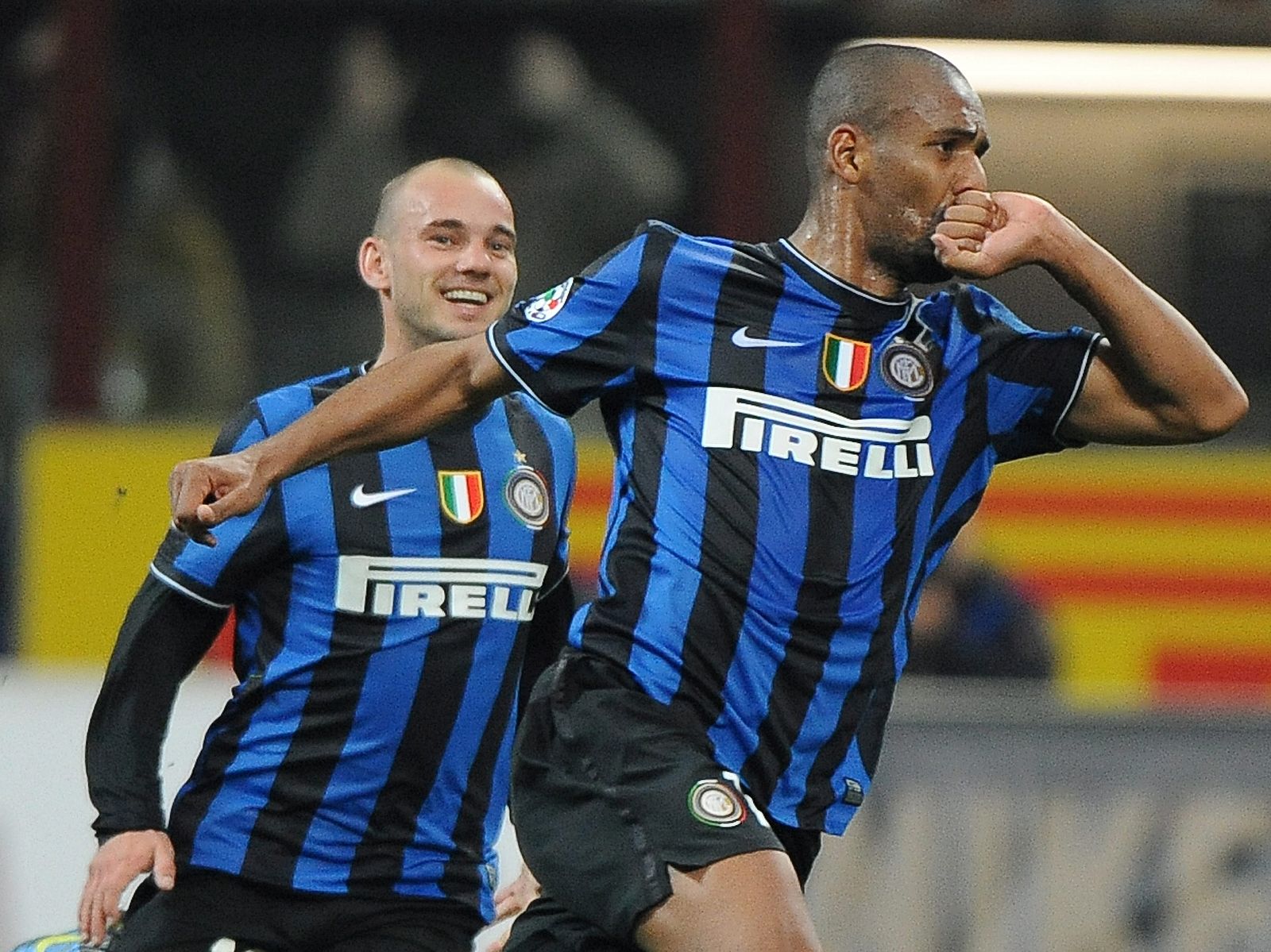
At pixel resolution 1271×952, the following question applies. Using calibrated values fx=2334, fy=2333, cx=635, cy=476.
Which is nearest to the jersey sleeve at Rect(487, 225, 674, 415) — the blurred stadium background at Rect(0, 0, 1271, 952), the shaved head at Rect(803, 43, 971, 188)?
the shaved head at Rect(803, 43, 971, 188)

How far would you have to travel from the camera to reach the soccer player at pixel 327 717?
13.5 ft

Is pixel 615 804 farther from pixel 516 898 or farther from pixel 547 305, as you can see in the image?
pixel 516 898

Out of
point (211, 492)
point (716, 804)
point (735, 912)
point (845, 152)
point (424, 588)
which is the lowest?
point (735, 912)

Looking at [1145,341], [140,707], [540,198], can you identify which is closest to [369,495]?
[140,707]

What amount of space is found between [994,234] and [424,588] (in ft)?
4.31

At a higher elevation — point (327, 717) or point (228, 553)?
point (228, 553)

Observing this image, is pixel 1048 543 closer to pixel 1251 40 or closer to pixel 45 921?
pixel 1251 40

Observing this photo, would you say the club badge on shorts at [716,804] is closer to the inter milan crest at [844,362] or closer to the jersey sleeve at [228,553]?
the inter milan crest at [844,362]

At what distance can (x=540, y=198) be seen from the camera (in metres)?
9.16

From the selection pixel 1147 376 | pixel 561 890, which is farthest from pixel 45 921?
pixel 1147 376

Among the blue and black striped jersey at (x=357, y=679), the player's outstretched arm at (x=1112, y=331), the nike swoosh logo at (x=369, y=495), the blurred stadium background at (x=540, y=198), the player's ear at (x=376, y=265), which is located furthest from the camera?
the blurred stadium background at (x=540, y=198)

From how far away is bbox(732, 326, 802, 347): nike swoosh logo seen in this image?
3557mm

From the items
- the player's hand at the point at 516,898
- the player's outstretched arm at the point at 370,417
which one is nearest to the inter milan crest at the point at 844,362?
the player's outstretched arm at the point at 370,417

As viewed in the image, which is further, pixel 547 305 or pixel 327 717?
pixel 327 717
